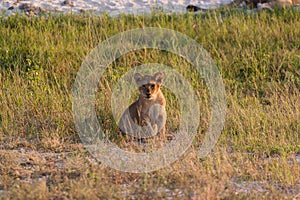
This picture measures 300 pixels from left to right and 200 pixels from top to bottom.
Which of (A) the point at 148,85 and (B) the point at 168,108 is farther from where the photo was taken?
(B) the point at 168,108

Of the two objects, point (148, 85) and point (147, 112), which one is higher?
point (148, 85)

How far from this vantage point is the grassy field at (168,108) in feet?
18.4

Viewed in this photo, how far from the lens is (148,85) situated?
7.08 metres

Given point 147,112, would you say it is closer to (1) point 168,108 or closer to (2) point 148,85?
(2) point 148,85

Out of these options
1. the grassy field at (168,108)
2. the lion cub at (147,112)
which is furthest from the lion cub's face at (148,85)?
the grassy field at (168,108)

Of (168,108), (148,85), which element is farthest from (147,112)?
(168,108)

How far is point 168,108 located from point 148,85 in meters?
1.12

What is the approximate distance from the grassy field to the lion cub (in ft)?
0.82

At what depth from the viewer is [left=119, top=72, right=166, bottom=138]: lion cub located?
711 cm

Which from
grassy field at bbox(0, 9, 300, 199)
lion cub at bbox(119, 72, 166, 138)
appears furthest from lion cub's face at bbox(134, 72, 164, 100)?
grassy field at bbox(0, 9, 300, 199)

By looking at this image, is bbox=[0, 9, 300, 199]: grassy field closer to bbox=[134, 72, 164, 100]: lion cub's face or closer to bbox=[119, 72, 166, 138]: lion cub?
bbox=[119, 72, 166, 138]: lion cub

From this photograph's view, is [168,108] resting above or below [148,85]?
below

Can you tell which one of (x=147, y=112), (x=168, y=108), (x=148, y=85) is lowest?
(x=168, y=108)

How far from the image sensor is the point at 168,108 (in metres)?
8.13
